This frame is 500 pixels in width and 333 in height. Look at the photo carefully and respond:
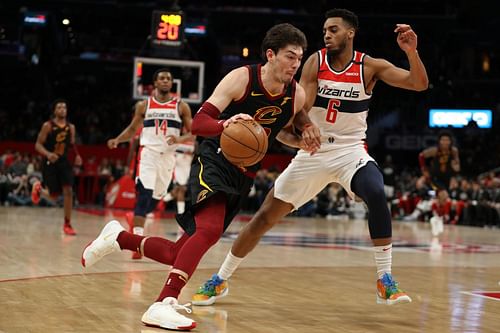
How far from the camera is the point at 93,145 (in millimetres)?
25094

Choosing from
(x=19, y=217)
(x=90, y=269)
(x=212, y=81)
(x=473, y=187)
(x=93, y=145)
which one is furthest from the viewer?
Answer: (x=212, y=81)

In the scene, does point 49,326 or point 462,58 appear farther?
point 462,58

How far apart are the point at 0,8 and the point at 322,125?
3173 centimetres

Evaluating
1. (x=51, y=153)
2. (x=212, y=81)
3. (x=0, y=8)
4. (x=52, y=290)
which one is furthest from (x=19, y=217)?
(x=0, y=8)

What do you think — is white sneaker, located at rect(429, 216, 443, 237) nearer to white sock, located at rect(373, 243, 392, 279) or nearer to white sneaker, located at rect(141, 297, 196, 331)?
white sock, located at rect(373, 243, 392, 279)

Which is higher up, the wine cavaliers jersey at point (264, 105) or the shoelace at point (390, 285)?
the wine cavaliers jersey at point (264, 105)

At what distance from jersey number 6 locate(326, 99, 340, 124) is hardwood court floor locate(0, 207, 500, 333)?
131cm

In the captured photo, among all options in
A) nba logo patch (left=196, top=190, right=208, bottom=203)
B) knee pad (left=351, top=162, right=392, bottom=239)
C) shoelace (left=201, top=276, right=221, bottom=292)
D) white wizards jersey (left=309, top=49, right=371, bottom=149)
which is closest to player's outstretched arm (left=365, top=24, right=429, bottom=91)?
white wizards jersey (left=309, top=49, right=371, bottom=149)

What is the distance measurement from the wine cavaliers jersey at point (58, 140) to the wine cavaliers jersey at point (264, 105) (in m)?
6.59

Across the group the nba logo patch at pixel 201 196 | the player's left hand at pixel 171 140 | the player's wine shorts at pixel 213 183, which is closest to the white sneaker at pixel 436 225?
the player's left hand at pixel 171 140

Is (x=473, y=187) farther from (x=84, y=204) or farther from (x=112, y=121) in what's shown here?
(x=112, y=121)

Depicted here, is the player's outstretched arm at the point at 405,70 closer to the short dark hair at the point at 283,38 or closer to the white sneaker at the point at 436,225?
the short dark hair at the point at 283,38

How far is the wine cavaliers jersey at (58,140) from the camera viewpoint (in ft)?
36.8

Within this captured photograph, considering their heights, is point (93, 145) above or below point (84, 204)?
above
